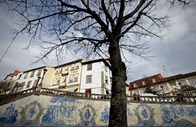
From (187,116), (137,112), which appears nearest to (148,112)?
(137,112)

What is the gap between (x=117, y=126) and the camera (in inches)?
88.3

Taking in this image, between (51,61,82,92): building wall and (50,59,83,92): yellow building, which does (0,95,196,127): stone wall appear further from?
(51,61,82,92): building wall

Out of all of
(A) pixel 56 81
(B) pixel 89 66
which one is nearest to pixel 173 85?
(B) pixel 89 66

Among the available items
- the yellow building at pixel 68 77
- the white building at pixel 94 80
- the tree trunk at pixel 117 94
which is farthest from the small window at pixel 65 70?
the tree trunk at pixel 117 94

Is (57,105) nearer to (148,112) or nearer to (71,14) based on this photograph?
(71,14)

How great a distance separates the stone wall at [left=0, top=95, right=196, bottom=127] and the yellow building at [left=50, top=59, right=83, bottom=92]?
1140cm

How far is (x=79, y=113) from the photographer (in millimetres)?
9453

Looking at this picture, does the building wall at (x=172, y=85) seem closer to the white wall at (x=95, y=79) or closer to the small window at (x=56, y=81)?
the white wall at (x=95, y=79)

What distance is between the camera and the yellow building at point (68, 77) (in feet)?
71.5

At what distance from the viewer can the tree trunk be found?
235 centimetres

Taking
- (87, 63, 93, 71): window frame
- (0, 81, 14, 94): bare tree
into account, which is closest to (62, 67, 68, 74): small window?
(87, 63, 93, 71): window frame

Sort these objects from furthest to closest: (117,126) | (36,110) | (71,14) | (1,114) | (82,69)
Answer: (82,69) → (36,110) → (1,114) → (71,14) → (117,126)

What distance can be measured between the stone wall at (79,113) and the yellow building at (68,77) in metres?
11.4

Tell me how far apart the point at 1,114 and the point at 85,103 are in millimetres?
6309
